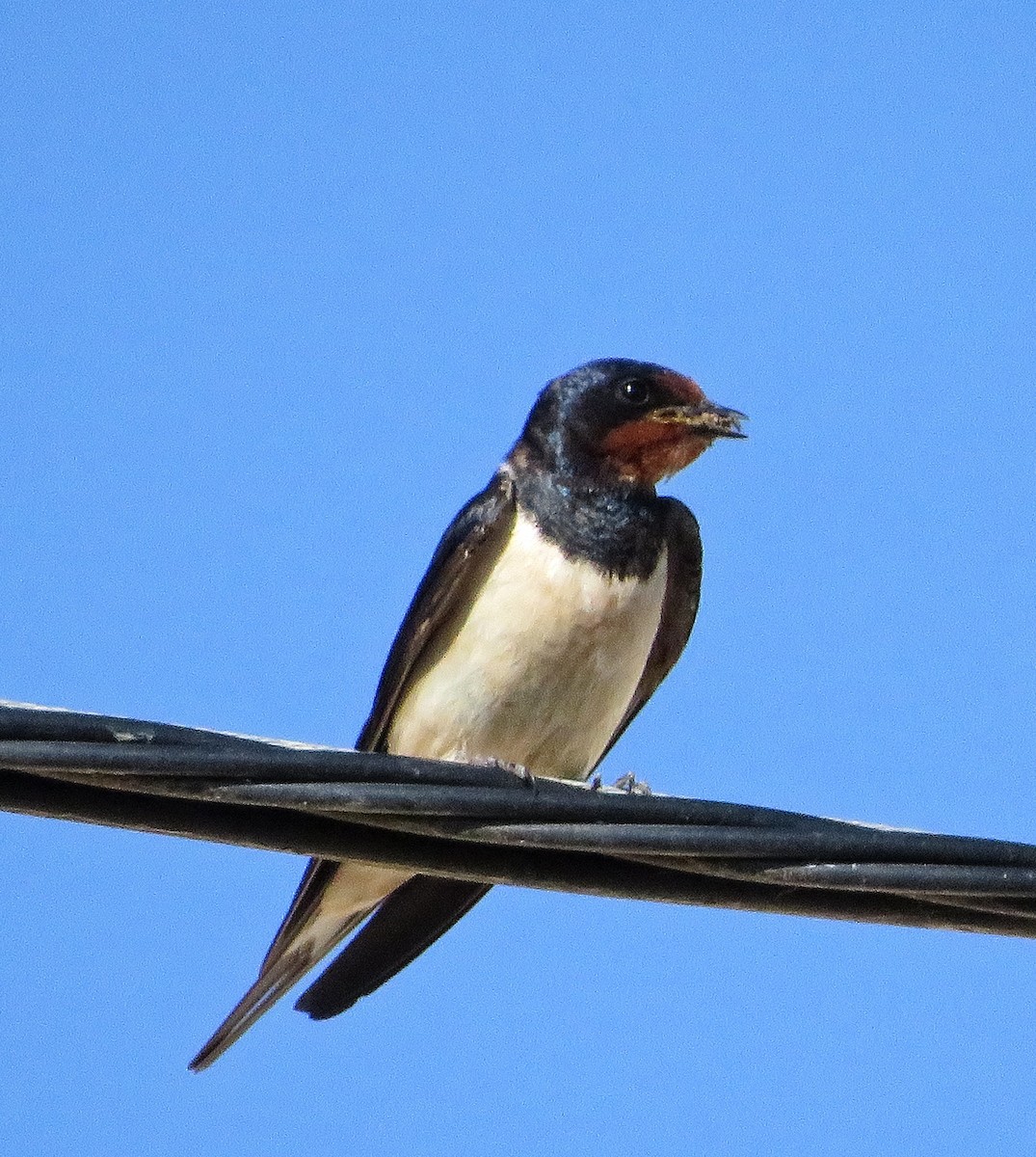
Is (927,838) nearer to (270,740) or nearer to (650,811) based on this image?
(650,811)

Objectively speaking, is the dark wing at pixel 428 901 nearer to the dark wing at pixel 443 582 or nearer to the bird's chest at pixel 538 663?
the dark wing at pixel 443 582

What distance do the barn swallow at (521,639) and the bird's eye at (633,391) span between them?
0.19ft

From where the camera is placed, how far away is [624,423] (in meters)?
4.35

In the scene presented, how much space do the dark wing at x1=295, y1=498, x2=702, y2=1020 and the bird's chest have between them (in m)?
0.21

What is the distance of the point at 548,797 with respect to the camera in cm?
214

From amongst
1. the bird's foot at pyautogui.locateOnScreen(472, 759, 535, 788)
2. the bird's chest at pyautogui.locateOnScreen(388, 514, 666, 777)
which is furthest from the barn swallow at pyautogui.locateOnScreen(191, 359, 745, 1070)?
the bird's foot at pyautogui.locateOnScreen(472, 759, 535, 788)

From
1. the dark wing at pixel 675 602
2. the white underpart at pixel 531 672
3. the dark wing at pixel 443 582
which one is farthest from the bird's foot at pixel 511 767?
the dark wing at pixel 675 602

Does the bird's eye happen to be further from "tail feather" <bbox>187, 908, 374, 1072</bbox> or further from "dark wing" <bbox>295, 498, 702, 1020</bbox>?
"tail feather" <bbox>187, 908, 374, 1072</bbox>

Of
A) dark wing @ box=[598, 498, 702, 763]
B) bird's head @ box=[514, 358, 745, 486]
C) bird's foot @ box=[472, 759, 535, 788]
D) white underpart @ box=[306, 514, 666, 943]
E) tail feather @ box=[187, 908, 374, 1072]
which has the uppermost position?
bird's head @ box=[514, 358, 745, 486]

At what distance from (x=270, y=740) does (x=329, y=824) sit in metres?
0.19

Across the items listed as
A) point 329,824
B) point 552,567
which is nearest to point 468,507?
point 552,567

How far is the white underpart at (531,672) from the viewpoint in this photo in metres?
3.92

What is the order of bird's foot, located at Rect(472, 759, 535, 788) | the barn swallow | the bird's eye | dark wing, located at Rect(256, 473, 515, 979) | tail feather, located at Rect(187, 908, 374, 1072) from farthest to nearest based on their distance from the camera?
the bird's eye, dark wing, located at Rect(256, 473, 515, 979), the barn swallow, tail feather, located at Rect(187, 908, 374, 1072), bird's foot, located at Rect(472, 759, 535, 788)

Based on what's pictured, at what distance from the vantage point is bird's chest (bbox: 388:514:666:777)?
3.93 metres
